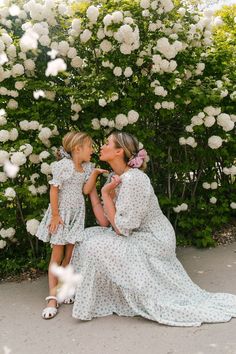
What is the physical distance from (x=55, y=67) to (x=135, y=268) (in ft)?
6.77

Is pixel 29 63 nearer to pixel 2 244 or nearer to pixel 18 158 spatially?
pixel 18 158

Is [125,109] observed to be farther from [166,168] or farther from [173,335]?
[173,335]

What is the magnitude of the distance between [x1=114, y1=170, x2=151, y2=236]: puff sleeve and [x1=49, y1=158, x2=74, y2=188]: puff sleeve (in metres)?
0.53

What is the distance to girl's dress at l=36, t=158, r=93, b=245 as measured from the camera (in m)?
4.02

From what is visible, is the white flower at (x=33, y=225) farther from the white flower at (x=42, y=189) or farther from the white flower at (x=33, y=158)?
the white flower at (x=33, y=158)

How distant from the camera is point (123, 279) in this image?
3.62m

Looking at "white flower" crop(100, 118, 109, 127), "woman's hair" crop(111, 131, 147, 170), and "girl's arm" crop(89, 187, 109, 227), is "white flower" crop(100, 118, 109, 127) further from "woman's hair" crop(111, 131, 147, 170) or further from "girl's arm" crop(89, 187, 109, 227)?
"girl's arm" crop(89, 187, 109, 227)

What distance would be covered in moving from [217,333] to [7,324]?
1586mm

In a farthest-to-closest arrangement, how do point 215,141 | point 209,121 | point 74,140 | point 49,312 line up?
point 215,141, point 209,121, point 74,140, point 49,312

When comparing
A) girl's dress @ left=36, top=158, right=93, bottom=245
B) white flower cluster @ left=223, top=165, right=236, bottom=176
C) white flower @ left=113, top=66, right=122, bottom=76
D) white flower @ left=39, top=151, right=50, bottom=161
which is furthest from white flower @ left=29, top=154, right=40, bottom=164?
white flower cluster @ left=223, top=165, right=236, bottom=176

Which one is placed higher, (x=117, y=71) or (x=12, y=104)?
(x=117, y=71)

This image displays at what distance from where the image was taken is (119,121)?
14.5 feet

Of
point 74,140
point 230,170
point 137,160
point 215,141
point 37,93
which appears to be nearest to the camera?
point 137,160

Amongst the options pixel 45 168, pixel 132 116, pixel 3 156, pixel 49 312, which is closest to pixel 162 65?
pixel 132 116
